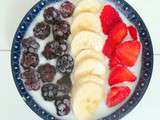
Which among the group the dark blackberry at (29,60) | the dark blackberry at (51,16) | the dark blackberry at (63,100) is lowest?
the dark blackberry at (63,100)

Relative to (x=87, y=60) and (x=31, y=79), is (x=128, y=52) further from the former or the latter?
(x=31, y=79)

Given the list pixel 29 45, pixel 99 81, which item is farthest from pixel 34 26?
pixel 99 81

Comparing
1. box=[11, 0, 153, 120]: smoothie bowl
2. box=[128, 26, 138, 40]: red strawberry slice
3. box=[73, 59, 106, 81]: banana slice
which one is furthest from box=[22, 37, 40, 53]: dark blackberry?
box=[128, 26, 138, 40]: red strawberry slice

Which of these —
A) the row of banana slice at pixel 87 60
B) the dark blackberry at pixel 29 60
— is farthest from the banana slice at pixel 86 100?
the dark blackberry at pixel 29 60

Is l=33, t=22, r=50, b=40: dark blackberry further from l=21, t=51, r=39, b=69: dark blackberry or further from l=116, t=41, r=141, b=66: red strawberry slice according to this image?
l=116, t=41, r=141, b=66: red strawberry slice

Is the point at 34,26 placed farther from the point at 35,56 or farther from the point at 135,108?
the point at 135,108

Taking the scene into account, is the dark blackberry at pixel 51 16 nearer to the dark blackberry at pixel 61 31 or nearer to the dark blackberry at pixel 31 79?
the dark blackberry at pixel 61 31
